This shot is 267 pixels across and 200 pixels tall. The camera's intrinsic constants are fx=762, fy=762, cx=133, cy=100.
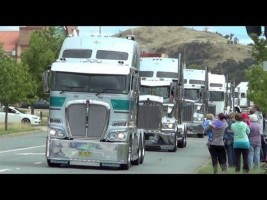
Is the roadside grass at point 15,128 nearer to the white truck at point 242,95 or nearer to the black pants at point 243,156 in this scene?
the black pants at point 243,156

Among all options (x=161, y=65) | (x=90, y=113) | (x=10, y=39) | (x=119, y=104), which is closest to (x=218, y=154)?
(x=119, y=104)

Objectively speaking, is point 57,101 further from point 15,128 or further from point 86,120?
point 15,128

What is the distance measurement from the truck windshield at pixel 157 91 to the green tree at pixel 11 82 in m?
12.4

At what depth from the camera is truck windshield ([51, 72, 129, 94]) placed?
23.2 metres

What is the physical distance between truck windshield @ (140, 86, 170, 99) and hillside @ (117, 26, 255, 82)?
4090 inches

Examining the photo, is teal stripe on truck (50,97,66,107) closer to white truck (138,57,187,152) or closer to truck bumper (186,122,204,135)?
white truck (138,57,187,152)

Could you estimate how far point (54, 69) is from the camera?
919 inches

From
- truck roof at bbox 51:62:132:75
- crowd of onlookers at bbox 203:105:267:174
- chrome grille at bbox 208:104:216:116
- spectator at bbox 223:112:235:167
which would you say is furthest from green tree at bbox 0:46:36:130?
crowd of onlookers at bbox 203:105:267:174

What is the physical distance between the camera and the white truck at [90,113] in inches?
907

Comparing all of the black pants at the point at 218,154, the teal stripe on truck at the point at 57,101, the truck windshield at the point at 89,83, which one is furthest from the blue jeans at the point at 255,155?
the teal stripe on truck at the point at 57,101
